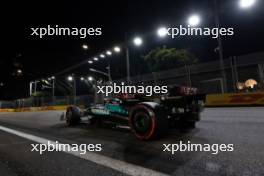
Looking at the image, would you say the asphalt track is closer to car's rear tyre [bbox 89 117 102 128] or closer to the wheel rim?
the wheel rim

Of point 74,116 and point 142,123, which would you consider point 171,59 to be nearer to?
point 74,116

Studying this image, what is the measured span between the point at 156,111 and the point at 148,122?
0.85ft

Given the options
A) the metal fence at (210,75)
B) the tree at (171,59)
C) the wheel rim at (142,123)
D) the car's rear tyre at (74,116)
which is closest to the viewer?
the wheel rim at (142,123)

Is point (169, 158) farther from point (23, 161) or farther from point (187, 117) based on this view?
point (23, 161)

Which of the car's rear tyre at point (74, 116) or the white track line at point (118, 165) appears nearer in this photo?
the white track line at point (118, 165)

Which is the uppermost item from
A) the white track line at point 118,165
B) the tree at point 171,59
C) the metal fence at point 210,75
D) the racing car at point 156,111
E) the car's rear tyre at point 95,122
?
the tree at point 171,59

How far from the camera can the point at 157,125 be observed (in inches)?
141

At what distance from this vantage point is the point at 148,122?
3.65 metres

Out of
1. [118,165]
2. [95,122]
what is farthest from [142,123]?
[95,122]

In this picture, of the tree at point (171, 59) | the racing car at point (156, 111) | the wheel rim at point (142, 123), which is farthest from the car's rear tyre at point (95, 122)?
the tree at point (171, 59)

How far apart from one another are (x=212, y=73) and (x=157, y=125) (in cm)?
1801

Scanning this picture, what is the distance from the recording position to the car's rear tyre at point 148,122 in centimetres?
357

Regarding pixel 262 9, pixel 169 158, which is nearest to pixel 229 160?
pixel 169 158

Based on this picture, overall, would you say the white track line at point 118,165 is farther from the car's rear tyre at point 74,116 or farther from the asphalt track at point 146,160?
the car's rear tyre at point 74,116
